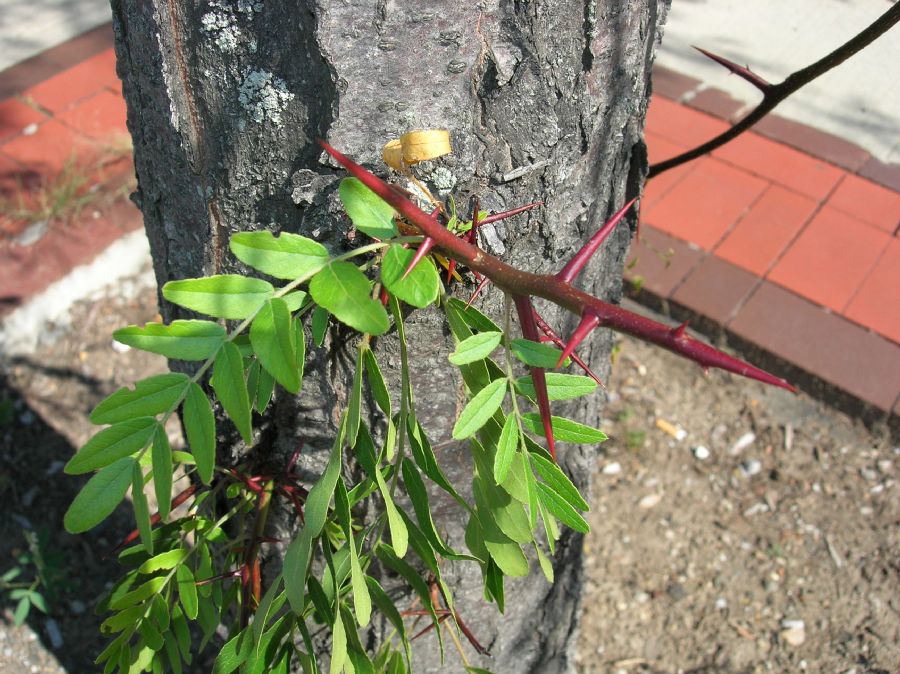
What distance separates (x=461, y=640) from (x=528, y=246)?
0.77 m

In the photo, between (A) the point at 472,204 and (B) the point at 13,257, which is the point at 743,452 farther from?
(B) the point at 13,257

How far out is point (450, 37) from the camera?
0.85 metres

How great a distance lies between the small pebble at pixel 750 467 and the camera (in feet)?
7.54

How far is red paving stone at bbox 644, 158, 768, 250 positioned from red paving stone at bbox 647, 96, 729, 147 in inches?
5.9

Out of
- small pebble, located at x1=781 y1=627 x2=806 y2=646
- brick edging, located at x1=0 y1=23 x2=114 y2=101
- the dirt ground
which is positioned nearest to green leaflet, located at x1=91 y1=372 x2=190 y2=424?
the dirt ground

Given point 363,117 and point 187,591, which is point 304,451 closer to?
point 187,591

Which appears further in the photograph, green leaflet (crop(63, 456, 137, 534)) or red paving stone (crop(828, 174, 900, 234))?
red paving stone (crop(828, 174, 900, 234))

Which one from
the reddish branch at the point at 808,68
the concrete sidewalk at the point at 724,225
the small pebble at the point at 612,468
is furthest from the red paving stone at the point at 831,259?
the reddish branch at the point at 808,68

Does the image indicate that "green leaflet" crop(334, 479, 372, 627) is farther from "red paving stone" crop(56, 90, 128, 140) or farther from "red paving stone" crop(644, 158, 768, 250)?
"red paving stone" crop(56, 90, 128, 140)

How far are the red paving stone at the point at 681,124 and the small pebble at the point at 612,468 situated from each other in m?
1.55

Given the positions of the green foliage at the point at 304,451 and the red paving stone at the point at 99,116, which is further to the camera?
the red paving stone at the point at 99,116

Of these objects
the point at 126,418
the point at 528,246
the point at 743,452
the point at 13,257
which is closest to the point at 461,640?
the point at 528,246

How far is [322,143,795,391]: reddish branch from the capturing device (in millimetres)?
576

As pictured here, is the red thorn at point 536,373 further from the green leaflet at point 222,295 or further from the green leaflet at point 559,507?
the green leaflet at point 222,295
